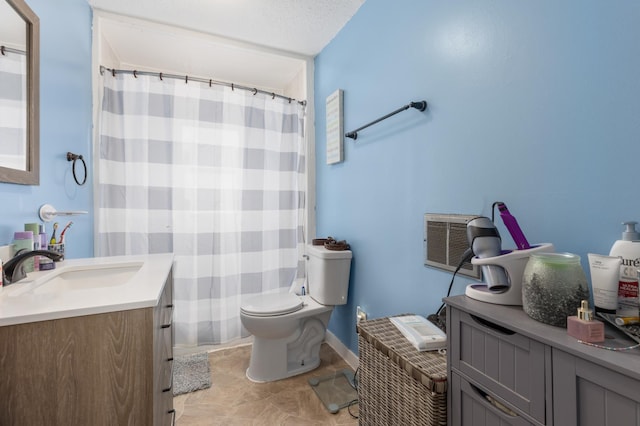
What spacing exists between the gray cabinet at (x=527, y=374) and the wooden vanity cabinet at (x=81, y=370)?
0.86 metres

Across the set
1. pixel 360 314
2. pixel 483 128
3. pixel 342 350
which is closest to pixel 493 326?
pixel 483 128

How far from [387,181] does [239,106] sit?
139 centimetres

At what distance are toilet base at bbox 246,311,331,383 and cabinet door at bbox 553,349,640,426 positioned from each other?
5.02ft

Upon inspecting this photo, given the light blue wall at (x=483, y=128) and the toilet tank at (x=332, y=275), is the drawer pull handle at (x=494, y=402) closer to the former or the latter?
the light blue wall at (x=483, y=128)

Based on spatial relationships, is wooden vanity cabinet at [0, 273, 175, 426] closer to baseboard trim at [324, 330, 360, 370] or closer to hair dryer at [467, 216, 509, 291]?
hair dryer at [467, 216, 509, 291]

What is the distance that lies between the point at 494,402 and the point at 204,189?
208 centimetres

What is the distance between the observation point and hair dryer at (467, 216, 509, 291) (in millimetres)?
845

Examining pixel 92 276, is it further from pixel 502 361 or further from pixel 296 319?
pixel 502 361

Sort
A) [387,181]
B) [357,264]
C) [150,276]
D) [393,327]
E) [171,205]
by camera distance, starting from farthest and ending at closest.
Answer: [171,205] < [357,264] < [387,181] < [393,327] < [150,276]

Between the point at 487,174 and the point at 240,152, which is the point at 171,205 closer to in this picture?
the point at 240,152

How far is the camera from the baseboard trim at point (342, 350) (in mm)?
1957

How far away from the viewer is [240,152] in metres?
2.28

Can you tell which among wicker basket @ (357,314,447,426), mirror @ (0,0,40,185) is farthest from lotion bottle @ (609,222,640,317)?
mirror @ (0,0,40,185)

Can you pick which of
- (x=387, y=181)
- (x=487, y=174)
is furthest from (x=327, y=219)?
(x=487, y=174)
